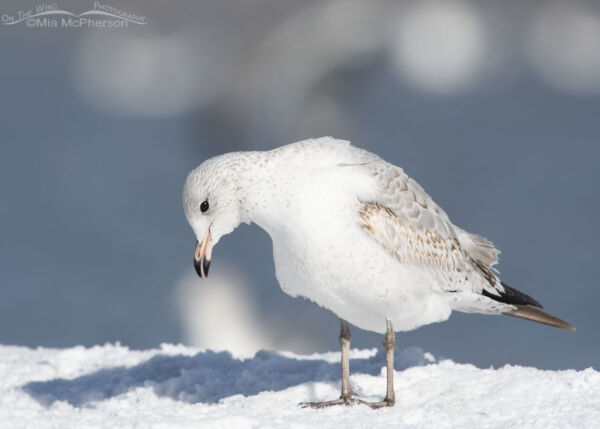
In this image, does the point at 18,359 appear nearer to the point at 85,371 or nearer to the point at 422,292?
the point at 85,371

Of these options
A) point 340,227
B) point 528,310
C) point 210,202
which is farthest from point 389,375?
point 210,202

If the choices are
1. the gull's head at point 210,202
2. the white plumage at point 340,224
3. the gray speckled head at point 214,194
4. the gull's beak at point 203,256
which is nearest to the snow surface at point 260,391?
the white plumage at point 340,224

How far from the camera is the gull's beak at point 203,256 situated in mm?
4242

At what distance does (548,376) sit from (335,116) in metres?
7.06

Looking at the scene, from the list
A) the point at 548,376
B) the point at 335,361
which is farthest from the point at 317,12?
the point at 548,376

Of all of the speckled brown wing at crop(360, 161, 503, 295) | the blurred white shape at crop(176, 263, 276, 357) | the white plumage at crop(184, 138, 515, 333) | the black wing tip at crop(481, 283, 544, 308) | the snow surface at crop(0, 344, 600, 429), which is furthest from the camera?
the blurred white shape at crop(176, 263, 276, 357)

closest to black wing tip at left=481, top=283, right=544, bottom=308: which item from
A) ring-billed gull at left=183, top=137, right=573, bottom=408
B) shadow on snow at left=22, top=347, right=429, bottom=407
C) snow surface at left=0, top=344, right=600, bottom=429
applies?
ring-billed gull at left=183, top=137, right=573, bottom=408

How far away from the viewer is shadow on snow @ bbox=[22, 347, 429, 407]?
193 inches

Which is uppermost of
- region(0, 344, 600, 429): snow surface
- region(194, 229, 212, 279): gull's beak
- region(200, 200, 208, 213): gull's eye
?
region(200, 200, 208, 213): gull's eye

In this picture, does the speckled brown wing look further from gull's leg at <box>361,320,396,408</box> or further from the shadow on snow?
the shadow on snow

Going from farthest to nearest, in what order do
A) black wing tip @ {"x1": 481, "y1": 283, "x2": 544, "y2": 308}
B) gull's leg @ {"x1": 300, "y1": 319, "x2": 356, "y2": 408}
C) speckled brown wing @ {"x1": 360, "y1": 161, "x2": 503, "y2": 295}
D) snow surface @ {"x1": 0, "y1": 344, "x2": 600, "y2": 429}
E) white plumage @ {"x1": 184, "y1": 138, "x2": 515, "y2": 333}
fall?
black wing tip @ {"x1": 481, "y1": 283, "x2": 544, "y2": 308}
gull's leg @ {"x1": 300, "y1": 319, "x2": 356, "y2": 408}
speckled brown wing @ {"x1": 360, "y1": 161, "x2": 503, "y2": 295}
white plumage @ {"x1": 184, "y1": 138, "x2": 515, "y2": 333}
snow surface @ {"x1": 0, "y1": 344, "x2": 600, "y2": 429}

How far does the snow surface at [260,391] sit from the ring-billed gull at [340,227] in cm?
31

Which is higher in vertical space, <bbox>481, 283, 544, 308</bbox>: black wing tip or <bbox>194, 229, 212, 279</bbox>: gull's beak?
<bbox>194, 229, 212, 279</bbox>: gull's beak

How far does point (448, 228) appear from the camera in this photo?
4.79 metres
